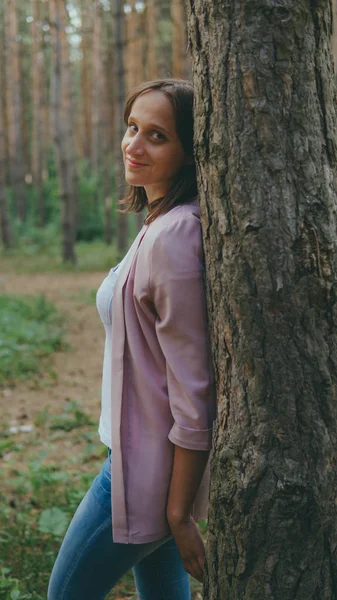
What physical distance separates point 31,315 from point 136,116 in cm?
717

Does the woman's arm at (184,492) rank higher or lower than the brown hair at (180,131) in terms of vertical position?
lower

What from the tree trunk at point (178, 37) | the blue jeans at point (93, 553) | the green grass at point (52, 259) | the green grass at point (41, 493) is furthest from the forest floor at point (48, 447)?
the tree trunk at point (178, 37)

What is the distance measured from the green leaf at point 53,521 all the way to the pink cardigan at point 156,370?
5.54 feet

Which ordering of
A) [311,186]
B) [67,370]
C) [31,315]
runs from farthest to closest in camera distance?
[31,315] → [67,370] → [311,186]

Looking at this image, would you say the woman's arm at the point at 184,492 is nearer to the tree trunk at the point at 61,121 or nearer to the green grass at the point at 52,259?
the green grass at the point at 52,259

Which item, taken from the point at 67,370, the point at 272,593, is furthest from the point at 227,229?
the point at 67,370

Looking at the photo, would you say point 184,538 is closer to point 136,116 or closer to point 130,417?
point 130,417

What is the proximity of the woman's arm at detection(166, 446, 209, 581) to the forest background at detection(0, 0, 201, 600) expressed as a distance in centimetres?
115

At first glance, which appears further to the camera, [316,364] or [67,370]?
[67,370]

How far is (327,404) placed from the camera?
1.81m

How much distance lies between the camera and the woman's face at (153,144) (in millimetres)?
1980

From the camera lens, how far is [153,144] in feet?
6.52

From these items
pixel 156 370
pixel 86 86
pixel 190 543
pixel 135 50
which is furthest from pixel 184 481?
pixel 86 86

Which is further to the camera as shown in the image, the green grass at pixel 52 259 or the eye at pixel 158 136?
the green grass at pixel 52 259
